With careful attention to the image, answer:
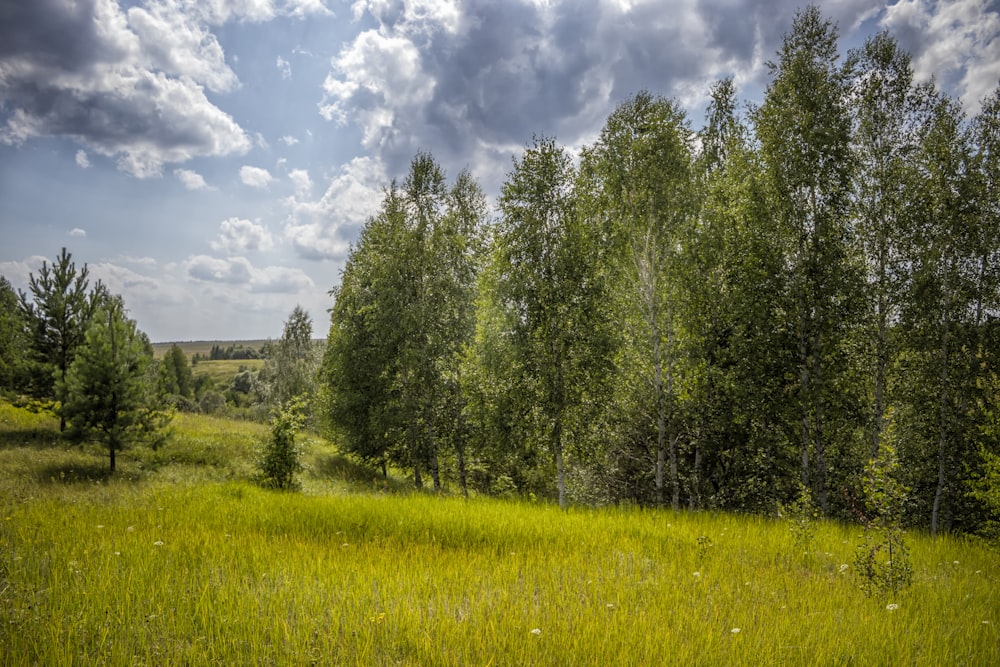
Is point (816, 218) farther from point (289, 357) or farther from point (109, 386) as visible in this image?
point (289, 357)

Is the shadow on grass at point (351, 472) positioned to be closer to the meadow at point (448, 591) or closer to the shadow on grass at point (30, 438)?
the shadow on grass at point (30, 438)

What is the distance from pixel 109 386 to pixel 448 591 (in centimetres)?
1569

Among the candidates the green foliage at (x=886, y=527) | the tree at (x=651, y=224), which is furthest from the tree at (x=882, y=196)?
the green foliage at (x=886, y=527)

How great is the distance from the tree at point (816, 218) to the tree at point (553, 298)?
602 centimetres

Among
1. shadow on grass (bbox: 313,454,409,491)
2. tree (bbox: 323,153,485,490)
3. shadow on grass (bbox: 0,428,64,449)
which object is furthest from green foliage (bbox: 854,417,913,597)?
shadow on grass (bbox: 0,428,64,449)

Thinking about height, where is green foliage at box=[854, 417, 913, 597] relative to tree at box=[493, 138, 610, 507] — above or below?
below

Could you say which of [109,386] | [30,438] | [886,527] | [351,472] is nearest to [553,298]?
[886,527]

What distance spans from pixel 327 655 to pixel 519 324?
476 inches

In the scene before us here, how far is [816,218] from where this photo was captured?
46.8 ft

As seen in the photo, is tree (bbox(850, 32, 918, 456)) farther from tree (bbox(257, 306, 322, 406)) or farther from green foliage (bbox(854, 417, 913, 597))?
tree (bbox(257, 306, 322, 406))

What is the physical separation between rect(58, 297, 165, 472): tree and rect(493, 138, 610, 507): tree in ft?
42.4

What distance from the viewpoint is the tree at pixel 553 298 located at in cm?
1470

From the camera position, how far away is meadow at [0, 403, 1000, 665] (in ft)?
13.4

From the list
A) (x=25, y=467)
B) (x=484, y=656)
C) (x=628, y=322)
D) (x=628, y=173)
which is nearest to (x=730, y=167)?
(x=628, y=173)
